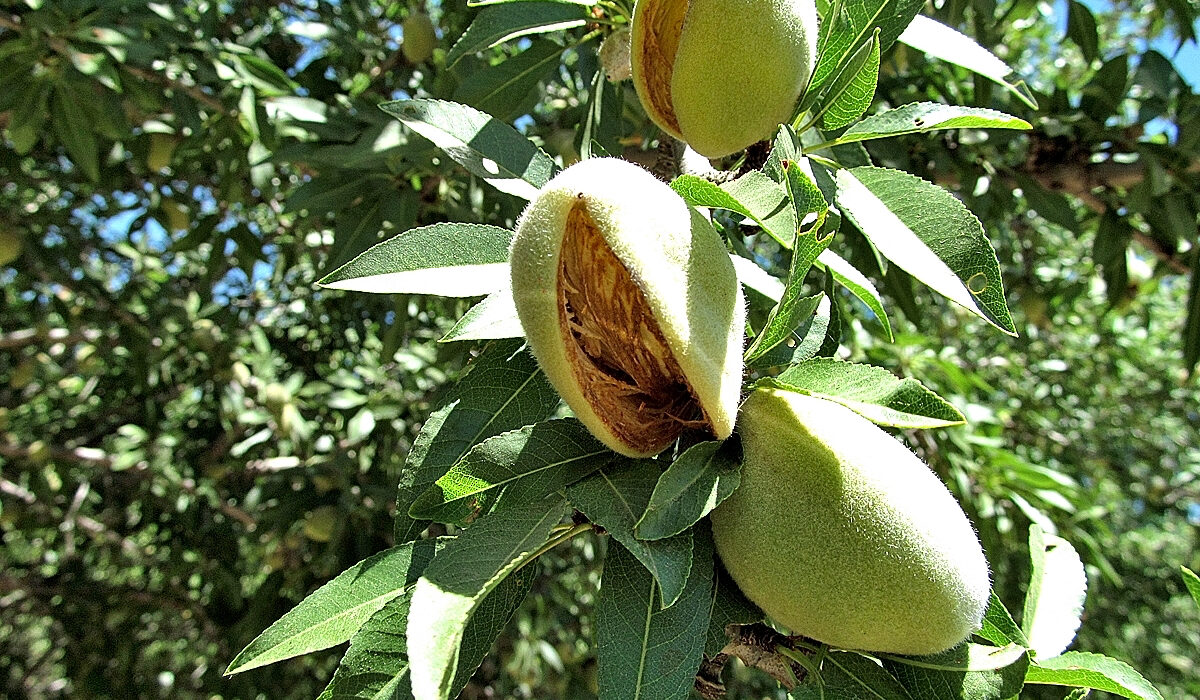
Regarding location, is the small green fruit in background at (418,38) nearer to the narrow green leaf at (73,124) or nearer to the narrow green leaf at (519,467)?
the narrow green leaf at (73,124)

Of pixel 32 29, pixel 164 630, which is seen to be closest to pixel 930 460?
pixel 32 29

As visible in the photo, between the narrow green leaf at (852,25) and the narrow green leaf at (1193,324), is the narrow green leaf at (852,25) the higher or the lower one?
the higher one

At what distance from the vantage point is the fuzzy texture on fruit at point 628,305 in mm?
697

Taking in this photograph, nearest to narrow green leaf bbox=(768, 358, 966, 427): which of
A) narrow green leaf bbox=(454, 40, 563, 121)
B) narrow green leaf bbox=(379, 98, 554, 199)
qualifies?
narrow green leaf bbox=(379, 98, 554, 199)

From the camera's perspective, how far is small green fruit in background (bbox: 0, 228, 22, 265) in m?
2.99

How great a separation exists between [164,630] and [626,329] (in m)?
3.75

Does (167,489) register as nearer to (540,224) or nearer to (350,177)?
(350,177)

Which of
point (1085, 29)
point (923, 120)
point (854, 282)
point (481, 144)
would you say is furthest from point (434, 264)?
point (1085, 29)

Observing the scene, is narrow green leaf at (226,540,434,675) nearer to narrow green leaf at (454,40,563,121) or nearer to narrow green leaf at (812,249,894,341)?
narrow green leaf at (812,249,894,341)

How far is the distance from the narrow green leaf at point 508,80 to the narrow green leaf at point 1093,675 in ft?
3.90

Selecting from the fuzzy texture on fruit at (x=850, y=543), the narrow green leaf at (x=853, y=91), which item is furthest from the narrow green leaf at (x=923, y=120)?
the fuzzy texture on fruit at (x=850, y=543)

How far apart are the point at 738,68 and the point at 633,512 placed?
468mm

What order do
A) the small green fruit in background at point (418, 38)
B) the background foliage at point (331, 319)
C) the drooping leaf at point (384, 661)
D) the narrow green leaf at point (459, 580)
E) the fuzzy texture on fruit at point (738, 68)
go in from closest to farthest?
the narrow green leaf at point (459, 580) → the drooping leaf at point (384, 661) → the fuzzy texture on fruit at point (738, 68) → the background foliage at point (331, 319) → the small green fruit in background at point (418, 38)

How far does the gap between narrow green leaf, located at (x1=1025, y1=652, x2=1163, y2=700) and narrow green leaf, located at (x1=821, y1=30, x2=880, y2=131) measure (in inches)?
24.1
